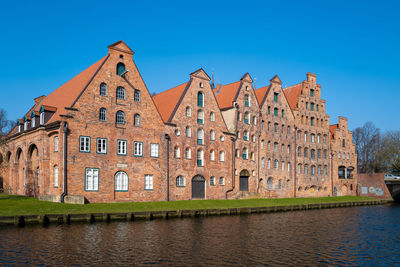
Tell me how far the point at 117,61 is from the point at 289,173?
110 feet

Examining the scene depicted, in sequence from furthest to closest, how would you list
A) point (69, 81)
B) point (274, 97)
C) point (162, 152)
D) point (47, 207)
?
point (274, 97)
point (69, 81)
point (162, 152)
point (47, 207)

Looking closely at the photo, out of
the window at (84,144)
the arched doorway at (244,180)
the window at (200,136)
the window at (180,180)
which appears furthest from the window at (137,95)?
the arched doorway at (244,180)

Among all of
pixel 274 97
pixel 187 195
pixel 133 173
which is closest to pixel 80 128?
pixel 133 173

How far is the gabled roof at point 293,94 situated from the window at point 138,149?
31596 millimetres

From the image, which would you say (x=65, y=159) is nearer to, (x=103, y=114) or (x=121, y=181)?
(x=103, y=114)

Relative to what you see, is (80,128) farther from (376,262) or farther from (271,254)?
(376,262)

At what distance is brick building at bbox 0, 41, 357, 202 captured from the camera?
123 ft

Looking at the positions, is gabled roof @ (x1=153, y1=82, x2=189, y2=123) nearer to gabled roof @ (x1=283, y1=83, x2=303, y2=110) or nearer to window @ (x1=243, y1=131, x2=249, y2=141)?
window @ (x1=243, y1=131, x2=249, y2=141)

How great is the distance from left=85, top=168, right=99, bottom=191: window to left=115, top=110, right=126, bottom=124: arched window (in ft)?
18.4

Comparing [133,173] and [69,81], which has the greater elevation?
[69,81]

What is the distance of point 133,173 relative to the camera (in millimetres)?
40469

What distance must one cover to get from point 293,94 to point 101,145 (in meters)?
38.9

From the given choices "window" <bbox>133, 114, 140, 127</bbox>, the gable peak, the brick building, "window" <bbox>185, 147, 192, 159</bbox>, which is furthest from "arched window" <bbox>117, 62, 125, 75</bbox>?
"window" <bbox>185, 147, 192, 159</bbox>

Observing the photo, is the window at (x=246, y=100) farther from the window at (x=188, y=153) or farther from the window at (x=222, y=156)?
the window at (x=188, y=153)
